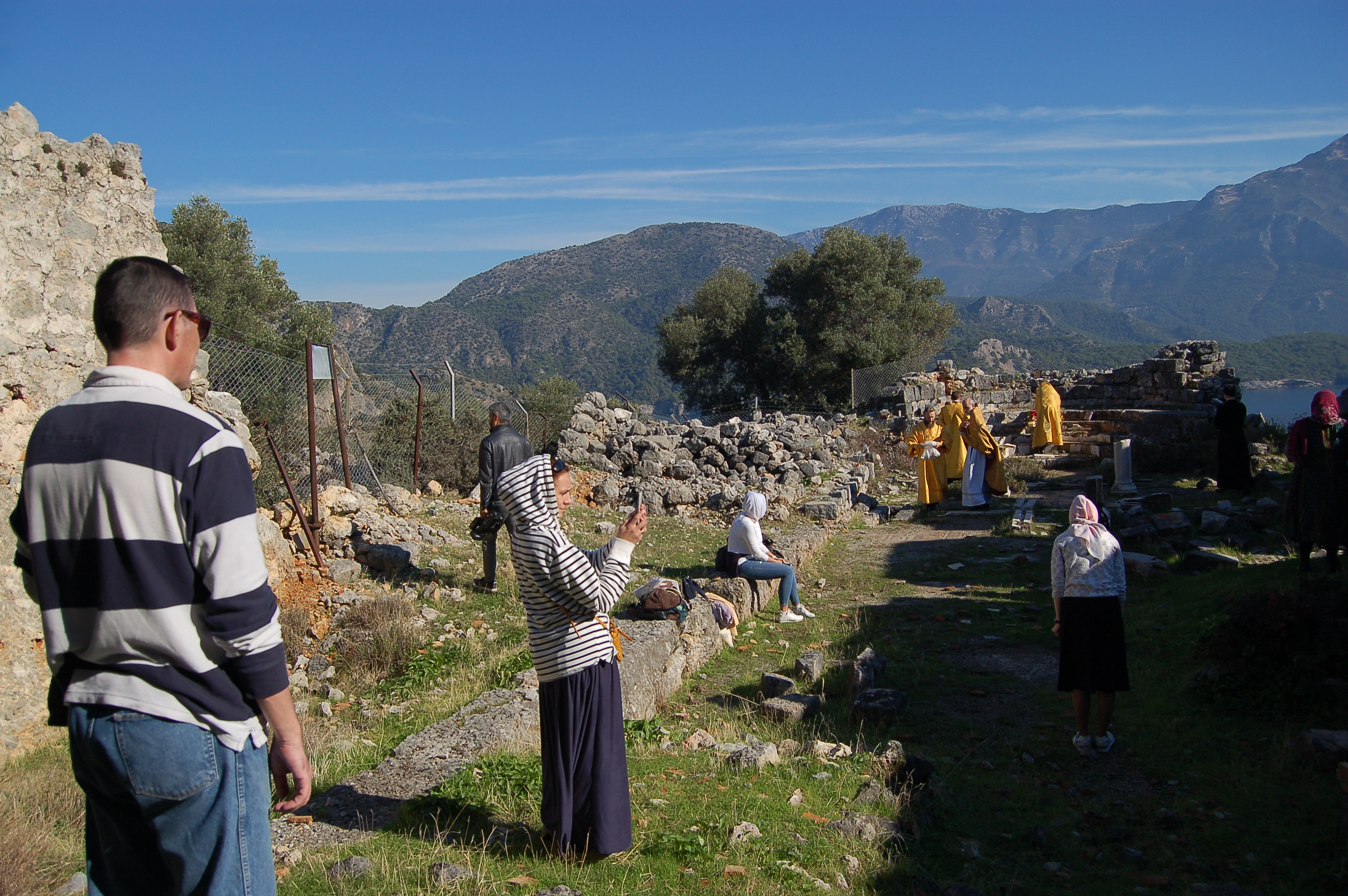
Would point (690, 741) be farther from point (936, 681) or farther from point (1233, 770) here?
point (1233, 770)

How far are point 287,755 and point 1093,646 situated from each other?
196 inches

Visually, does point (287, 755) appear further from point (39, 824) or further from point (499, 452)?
point (499, 452)

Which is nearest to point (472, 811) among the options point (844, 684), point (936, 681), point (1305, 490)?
point (844, 684)

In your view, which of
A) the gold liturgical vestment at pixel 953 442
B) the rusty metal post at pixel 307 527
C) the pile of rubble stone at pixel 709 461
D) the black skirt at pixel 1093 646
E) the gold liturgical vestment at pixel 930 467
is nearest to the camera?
the black skirt at pixel 1093 646

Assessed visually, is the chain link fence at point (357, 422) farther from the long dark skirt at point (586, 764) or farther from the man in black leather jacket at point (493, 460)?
the long dark skirt at point (586, 764)

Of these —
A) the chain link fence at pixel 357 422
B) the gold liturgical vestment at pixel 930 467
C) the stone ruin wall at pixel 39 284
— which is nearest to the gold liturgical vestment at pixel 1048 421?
the gold liturgical vestment at pixel 930 467

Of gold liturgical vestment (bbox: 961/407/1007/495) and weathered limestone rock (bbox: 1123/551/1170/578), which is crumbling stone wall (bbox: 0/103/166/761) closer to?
weathered limestone rock (bbox: 1123/551/1170/578)

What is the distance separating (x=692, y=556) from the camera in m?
11.3

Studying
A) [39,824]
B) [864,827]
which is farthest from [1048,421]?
[39,824]

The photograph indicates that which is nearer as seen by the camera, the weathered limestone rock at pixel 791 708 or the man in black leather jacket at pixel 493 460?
the weathered limestone rock at pixel 791 708

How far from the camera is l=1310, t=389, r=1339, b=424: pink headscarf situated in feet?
26.0

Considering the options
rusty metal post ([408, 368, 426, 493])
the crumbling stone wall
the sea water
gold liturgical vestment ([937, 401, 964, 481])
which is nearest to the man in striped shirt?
the crumbling stone wall

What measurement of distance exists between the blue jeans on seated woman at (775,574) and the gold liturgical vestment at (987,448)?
613 cm

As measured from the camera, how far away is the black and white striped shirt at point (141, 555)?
192cm
